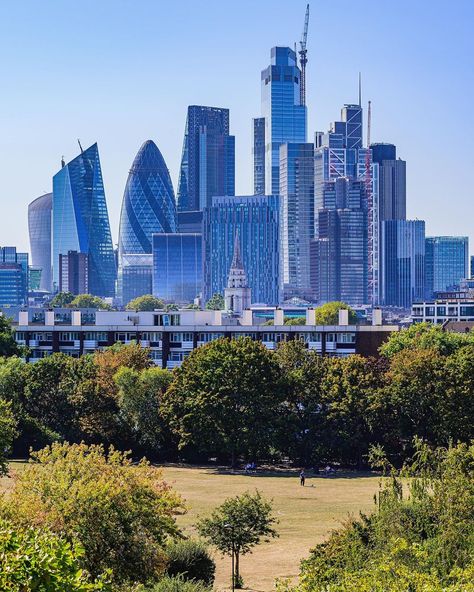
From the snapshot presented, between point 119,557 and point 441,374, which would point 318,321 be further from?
point 119,557

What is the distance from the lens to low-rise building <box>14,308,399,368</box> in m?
124

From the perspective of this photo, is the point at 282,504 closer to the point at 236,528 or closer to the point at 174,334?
the point at 236,528

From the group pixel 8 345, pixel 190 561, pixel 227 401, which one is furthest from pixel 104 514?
pixel 8 345

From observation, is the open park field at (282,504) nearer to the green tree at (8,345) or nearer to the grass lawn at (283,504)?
the grass lawn at (283,504)

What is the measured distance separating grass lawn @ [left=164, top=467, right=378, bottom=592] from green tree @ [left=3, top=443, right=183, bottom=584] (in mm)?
5276

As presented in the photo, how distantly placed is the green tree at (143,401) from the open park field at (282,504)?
4116mm

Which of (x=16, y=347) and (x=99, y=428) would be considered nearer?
(x=99, y=428)

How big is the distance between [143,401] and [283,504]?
931 inches

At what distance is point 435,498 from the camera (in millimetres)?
43281

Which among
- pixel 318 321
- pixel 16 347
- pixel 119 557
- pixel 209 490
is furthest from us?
pixel 318 321

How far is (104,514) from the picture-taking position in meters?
38.0

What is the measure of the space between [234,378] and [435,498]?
4374 cm

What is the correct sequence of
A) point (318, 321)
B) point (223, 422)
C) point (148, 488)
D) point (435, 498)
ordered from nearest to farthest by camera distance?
1. point (148, 488)
2. point (435, 498)
3. point (223, 422)
4. point (318, 321)

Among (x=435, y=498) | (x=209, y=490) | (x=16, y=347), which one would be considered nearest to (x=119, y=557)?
(x=435, y=498)
